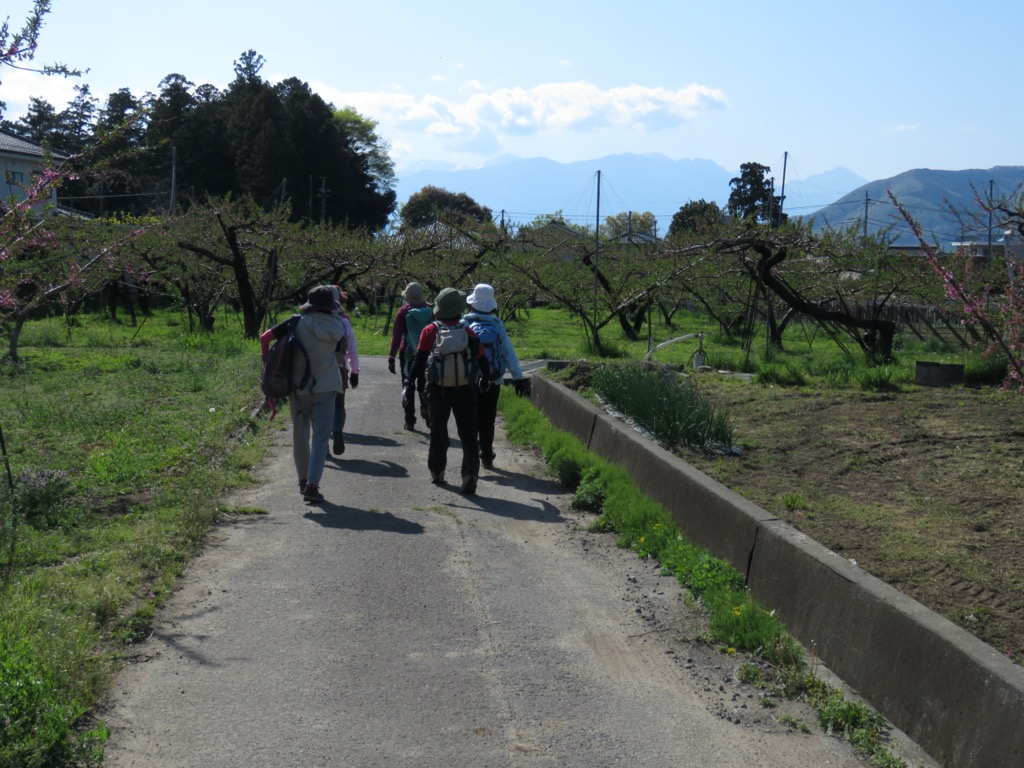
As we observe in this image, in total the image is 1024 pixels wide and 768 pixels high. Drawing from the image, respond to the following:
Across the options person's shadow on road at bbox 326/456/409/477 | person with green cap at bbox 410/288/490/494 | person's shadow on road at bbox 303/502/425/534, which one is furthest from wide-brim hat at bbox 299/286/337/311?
person's shadow on road at bbox 326/456/409/477

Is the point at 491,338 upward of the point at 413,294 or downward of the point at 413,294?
Result: downward

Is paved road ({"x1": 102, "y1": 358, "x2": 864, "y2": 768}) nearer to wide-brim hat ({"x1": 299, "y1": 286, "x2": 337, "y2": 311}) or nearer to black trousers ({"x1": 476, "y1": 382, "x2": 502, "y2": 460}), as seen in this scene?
wide-brim hat ({"x1": 299, "y1": 286, "x2": 337, "y2": 311})

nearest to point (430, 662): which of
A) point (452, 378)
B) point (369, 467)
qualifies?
point (452, 378)

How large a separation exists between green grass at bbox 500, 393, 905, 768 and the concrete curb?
0.40 feet

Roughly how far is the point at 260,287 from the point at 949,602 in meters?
30.0

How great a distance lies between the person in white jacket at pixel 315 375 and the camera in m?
9.36

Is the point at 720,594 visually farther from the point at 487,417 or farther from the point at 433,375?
the point at 487,417

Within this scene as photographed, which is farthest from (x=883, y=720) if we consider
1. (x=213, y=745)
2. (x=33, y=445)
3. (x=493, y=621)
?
(x=33, y=445)

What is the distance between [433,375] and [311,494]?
5.40 feet

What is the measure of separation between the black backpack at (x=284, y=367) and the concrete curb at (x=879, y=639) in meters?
3.51

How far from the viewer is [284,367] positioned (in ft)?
30.5

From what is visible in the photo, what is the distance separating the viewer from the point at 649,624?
634 centimetres

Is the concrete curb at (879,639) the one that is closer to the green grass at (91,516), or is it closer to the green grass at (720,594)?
the green grass at (720,594)

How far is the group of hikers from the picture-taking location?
9.39 m
